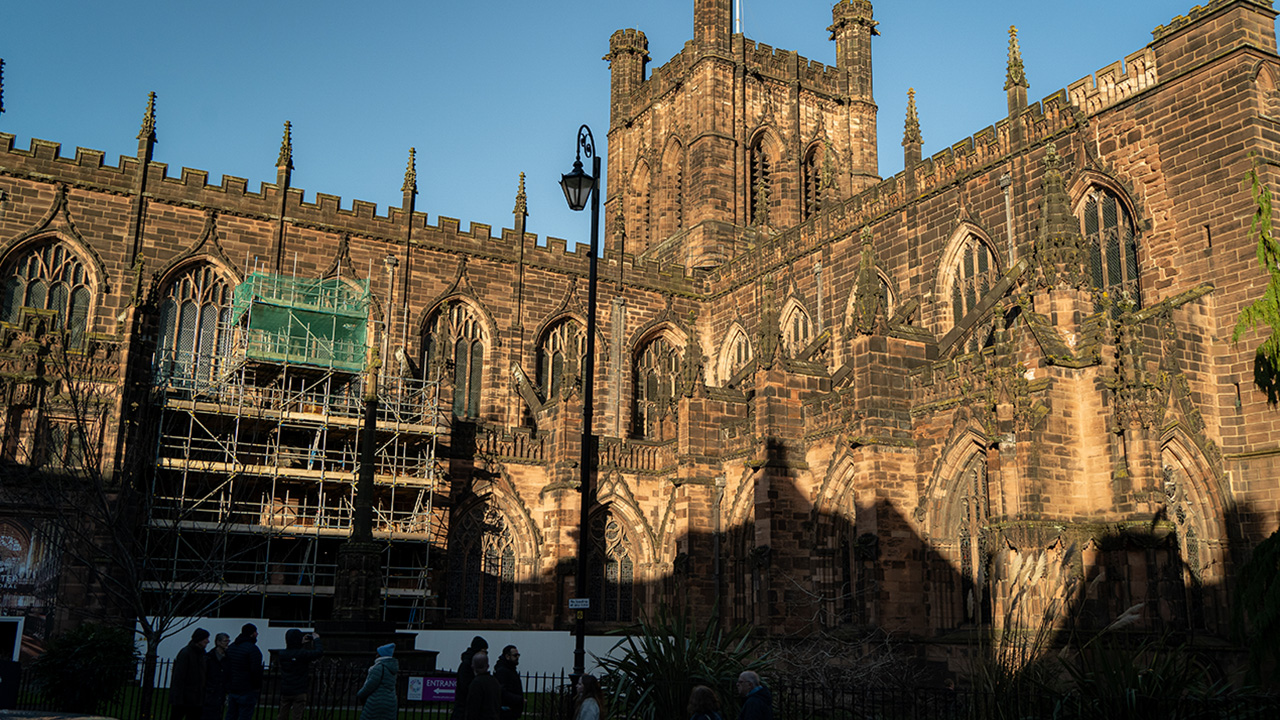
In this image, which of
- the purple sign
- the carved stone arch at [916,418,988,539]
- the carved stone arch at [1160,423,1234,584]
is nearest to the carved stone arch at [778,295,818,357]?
the carved stone arch at [916,418,988,539]

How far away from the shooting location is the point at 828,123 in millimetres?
41562

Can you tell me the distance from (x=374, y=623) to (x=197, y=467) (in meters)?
7.85

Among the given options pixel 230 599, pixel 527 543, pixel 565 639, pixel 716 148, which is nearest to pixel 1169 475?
pixel 565 639

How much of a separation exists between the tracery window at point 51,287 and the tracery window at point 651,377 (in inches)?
651

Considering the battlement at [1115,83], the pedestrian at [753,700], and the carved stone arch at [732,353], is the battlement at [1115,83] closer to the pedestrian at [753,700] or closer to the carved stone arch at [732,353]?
the carved stone arch at [732,353]

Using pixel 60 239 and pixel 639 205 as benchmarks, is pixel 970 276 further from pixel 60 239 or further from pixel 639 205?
pixel 60 239

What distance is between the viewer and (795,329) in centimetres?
3266

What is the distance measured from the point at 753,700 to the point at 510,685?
3753 millimetres

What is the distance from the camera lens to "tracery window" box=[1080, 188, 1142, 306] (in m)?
22.2

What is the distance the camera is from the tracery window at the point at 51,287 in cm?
2712

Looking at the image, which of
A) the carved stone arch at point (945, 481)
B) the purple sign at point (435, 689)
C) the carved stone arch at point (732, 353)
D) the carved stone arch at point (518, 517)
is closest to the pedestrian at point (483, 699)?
the purple sign at point (435, 689)

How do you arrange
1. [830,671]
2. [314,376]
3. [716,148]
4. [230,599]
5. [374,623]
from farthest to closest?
[716,148]
[314,376]
[230,599]
[374,623]
[830,671]

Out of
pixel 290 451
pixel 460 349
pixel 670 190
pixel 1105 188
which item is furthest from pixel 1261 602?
pixel 670 190

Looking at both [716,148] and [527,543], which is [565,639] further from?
[716,148]
